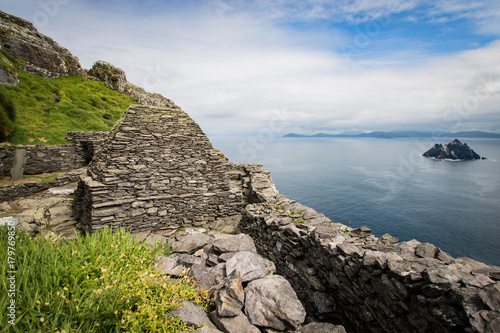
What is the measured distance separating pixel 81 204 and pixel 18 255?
8.78 metres

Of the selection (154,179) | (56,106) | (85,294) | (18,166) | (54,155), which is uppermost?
(56,106)

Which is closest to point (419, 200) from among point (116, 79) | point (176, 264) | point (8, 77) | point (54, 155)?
point (176, 264)

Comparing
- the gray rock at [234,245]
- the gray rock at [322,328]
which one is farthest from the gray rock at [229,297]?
the gray rock at [234,245]

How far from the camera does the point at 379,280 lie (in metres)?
4.55

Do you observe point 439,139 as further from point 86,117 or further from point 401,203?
point 86,117

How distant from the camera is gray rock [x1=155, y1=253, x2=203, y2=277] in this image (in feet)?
16.8

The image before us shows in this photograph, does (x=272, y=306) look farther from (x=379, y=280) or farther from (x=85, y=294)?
(x=85, y=294)

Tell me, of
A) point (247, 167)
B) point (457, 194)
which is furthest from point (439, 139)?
point (247, 167)

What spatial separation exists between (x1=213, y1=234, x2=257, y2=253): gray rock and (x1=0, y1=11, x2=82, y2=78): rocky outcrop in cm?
3704

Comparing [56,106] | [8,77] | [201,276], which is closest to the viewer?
[201,276]

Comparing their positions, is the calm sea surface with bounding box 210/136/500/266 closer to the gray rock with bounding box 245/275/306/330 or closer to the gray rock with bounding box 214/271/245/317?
the gray rock with bounding box 245/275/306/330

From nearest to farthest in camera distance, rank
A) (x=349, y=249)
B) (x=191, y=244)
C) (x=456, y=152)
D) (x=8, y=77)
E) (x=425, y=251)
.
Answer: (x=425, y=251) < (x=349, y=249) < (x=191, y=244) < (x=8, y=77) < (x=456, y=152)

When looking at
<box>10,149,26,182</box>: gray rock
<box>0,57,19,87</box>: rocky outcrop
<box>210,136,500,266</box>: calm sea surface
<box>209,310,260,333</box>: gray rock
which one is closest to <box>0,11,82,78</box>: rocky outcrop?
<box>0,57,19,87</box>: rocky outcrop

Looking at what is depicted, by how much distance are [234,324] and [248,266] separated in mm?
1617
